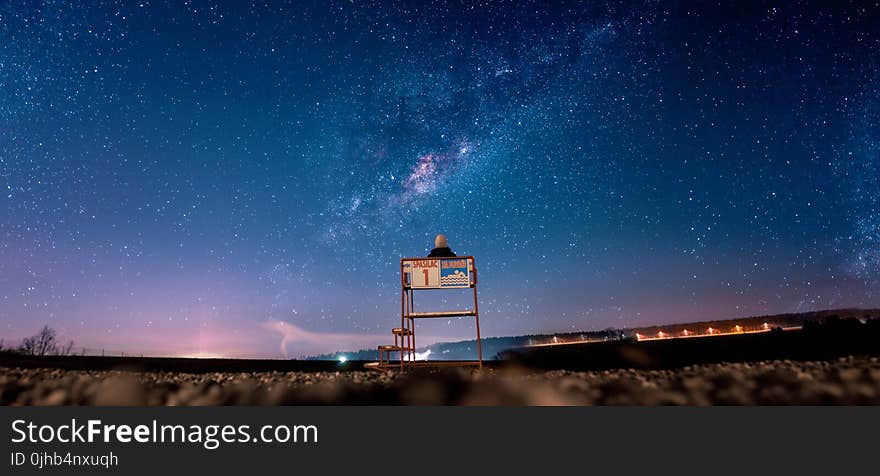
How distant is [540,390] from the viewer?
14.8ft

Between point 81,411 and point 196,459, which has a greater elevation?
point 81,411

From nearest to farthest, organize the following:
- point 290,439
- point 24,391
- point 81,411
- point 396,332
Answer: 1. point 290,439
2. point 81,411
3. point 24,391
4. point 396,332

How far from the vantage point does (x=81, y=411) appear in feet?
11.3

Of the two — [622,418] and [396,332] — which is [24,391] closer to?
[396,332]

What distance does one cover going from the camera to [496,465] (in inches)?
111

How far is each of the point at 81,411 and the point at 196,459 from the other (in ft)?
4.77

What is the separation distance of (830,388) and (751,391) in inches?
28.0

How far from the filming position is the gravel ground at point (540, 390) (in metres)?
4.00

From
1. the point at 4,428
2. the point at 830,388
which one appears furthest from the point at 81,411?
the point at 830,388

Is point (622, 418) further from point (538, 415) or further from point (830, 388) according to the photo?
point (830, 388)

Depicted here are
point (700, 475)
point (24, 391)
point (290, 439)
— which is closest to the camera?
point (700, 475)

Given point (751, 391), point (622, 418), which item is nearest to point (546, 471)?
point (622, 418)

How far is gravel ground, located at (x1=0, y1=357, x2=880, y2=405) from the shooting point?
4004 millimetres

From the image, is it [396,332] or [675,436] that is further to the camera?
[396,332]
